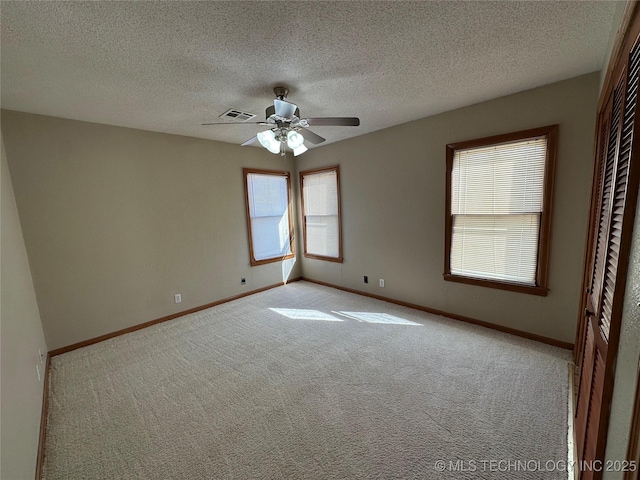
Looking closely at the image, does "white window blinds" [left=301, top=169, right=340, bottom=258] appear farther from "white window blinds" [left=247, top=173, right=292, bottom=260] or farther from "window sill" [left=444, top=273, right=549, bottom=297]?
"window sill" [left=444, top=273, right=549, bottom=297]

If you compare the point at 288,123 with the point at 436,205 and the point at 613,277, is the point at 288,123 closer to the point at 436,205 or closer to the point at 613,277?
the point at 436,205

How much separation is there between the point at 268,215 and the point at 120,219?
216cm

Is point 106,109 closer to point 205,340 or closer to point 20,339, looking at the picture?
point 20,339

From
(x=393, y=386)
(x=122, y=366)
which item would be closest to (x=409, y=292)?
(x=393, y=386)

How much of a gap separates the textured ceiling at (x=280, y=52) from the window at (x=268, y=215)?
180 centimetres

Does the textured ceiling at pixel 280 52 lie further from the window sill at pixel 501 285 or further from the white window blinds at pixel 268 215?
the window sill at pixel 501 285

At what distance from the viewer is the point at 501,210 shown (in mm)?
2844

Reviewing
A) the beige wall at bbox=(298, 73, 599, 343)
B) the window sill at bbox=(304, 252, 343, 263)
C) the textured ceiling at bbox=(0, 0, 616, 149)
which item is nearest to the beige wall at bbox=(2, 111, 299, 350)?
the textured ceiling at bbox=(0, 0, 616, 149)

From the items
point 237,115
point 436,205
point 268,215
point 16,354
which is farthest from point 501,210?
point 16,354

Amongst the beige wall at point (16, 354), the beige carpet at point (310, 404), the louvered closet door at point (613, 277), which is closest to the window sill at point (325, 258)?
the beige carpet at point (310, 404)

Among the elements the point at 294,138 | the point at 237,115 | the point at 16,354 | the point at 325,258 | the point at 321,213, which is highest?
the point at 237,115

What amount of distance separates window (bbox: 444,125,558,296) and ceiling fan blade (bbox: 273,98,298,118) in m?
1.99

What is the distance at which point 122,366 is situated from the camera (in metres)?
2.59

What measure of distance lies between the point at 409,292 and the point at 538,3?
3063mm
